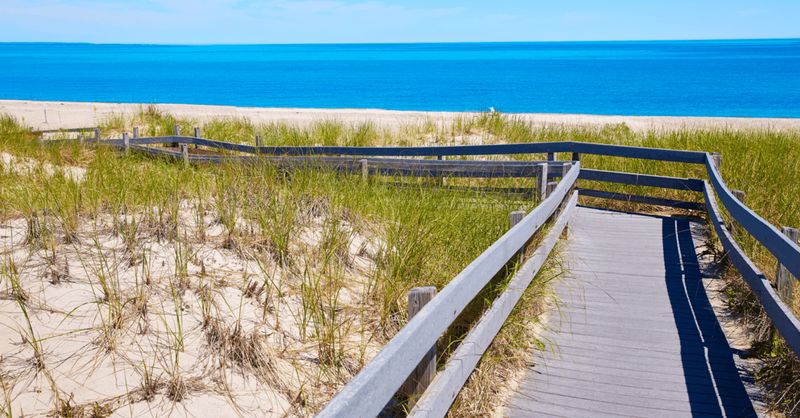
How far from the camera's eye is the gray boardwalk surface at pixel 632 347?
4766mm

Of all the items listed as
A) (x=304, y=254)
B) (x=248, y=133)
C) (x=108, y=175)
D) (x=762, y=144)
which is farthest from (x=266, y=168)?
(x=248, y=133)

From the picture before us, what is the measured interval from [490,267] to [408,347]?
1522mm

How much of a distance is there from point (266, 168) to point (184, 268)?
337cm

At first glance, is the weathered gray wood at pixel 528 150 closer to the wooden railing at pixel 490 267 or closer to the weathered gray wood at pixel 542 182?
the wooden railing at pixel 490 267

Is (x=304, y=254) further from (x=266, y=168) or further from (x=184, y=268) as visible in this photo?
(x=266, y=168)

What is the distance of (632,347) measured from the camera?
575 cm

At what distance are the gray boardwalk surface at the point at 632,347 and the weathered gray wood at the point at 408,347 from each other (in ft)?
3.57

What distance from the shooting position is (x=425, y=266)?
19.0ft

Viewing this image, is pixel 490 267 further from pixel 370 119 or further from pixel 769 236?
pixel 370 119

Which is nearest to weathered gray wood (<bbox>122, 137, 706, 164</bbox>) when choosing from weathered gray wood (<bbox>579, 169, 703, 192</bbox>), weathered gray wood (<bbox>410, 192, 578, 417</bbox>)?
weathered gray wood (<bbox>579, 169, 703, 192</bbox>)

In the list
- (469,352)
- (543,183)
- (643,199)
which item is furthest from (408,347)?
(643,199)

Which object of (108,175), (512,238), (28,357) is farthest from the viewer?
(108,175)

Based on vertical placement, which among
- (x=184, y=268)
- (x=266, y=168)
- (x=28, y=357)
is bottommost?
(x=28, y=357)

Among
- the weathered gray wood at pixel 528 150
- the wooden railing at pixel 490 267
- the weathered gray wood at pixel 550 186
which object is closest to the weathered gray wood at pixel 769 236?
the wooden railing at pixel 490 267
